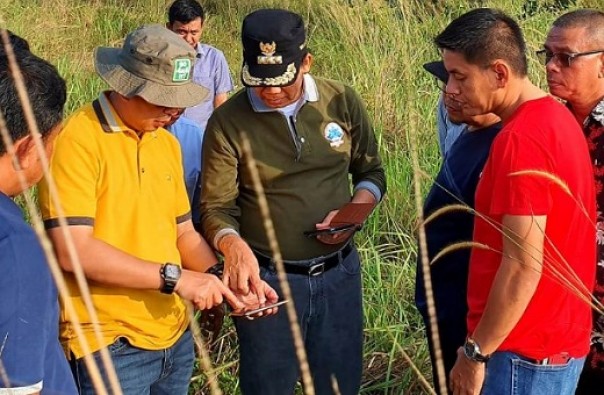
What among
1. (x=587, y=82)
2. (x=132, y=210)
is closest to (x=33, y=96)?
(x=132, y=210)

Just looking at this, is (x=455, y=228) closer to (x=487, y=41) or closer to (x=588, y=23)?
(x=487, y=41)

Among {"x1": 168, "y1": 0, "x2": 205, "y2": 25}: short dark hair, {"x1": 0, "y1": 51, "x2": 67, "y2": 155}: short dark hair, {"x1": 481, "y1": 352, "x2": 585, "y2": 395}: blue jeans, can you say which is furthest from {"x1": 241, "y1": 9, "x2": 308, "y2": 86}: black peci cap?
{"x1": 168, "y1": 0, "x2": 205, "y2": 25}: short dark hair

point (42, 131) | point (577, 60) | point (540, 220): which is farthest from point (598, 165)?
point (42, 131)

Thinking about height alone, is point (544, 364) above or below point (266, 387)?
above

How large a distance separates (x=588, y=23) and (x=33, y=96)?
1618 mm

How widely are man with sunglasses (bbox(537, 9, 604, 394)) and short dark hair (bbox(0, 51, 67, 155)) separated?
143cm

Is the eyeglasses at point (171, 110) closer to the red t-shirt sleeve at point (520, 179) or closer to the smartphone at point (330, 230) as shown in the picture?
the smartphone at point (330, 230)

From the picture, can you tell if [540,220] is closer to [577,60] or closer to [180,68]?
[577,60]

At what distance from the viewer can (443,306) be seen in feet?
8.07

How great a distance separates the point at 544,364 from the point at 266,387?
3.26 ft

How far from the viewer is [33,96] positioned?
1.59 meters

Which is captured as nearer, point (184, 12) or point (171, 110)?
point (171, 110)

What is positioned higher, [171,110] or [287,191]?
[171,110]

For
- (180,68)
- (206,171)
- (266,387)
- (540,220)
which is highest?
(180,68)
